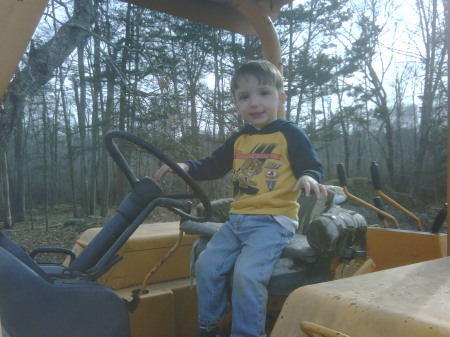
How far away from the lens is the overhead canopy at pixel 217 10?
7.19 feet

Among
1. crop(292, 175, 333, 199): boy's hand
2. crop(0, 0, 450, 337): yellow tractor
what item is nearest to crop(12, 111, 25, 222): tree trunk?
crop(0, 0, 450, 337): yellow tractor

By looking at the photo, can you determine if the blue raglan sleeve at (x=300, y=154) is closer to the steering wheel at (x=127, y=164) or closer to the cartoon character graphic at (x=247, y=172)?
the cartoon character graphic at (x=247, y=172)

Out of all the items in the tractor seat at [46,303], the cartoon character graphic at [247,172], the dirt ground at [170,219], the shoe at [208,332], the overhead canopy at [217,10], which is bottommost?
the dirt ground at [170,219]

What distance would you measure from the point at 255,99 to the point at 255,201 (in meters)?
0.42

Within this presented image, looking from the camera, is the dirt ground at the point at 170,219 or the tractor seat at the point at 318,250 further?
the dirt ground at the point at 170,219

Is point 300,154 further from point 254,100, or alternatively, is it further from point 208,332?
point 208,332

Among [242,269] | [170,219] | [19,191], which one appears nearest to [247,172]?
[242,269]

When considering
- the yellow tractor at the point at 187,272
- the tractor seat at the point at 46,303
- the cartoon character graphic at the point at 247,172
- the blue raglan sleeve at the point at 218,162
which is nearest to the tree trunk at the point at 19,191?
the yellow tractor at the point at 187,272

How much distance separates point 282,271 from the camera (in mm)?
1790

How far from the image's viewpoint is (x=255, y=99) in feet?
6.54

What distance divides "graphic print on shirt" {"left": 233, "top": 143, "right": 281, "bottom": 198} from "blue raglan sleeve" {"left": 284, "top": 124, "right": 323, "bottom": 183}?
7cm

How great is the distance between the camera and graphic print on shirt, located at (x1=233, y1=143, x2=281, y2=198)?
1.97 meters

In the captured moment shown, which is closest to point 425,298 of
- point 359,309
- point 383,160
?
point 359,309

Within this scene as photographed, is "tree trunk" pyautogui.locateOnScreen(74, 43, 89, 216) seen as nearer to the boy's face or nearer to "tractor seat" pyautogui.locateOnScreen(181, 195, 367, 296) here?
the boy's face
